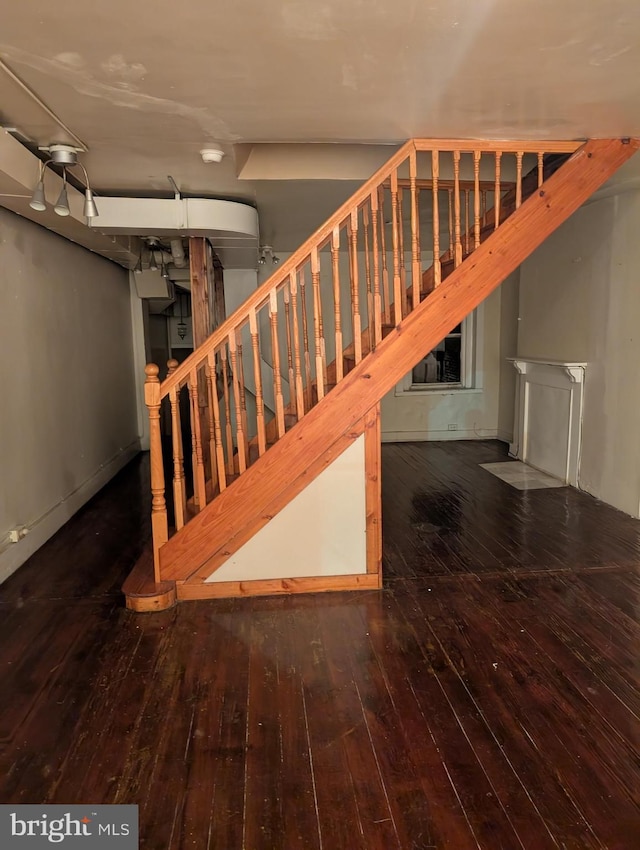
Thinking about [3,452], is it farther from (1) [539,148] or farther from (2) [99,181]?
(1) [539,148]

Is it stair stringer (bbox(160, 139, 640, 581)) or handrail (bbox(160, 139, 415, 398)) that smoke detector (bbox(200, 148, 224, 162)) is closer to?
handrail (bbox(160, 139, 415, 398))

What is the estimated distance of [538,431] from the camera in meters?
5.87

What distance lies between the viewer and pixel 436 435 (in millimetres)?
7656

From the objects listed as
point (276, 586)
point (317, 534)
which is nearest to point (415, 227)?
point (317, 534)

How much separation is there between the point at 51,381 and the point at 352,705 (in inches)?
133

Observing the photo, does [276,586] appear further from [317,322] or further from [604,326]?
[604,326]

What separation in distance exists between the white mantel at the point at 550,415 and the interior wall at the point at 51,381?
421 cm

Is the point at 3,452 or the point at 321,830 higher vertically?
the point at 3,452

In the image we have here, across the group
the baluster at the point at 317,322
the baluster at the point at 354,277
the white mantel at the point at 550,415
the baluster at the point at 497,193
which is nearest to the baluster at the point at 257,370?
the baluster at the point at 317,322

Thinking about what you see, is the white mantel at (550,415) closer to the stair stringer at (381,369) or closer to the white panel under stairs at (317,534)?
the stair stringer at (381,369)

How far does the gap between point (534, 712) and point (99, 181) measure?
3.92 meters

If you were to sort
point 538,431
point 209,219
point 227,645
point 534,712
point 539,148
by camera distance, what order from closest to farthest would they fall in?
point 534,712
point 227,645
point 539,148
point 209,219
point 538,431

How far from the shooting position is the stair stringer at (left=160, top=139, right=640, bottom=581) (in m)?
3.17

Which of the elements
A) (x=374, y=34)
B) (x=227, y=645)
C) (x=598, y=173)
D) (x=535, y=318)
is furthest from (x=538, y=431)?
(x=374, y=34)
